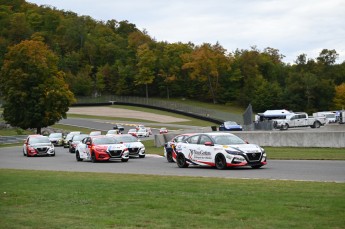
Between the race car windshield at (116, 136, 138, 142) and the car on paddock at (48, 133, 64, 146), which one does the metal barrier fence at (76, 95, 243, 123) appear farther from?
the race car windshield at (116, 136, 138, 142)

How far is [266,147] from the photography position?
129 ft

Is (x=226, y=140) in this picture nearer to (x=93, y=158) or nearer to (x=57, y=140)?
(x=93, y=158)

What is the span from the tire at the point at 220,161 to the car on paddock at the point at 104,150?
27.7 feet

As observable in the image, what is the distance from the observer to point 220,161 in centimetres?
2428

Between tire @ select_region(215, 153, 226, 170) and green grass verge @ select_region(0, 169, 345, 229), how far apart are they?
309 inches

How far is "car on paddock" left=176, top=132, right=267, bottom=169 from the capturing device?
77.7 ft

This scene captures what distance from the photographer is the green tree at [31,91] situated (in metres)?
71.6

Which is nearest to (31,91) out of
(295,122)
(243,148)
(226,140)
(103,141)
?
(295,122)

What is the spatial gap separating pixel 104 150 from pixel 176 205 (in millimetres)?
20628

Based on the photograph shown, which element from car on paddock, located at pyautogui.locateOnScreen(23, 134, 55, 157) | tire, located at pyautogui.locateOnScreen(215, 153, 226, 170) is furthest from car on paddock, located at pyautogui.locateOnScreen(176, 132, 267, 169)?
car on paddock, located at pyautogui.locateOnScreen(23, 134, 55, 157)

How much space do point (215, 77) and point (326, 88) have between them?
25.0m

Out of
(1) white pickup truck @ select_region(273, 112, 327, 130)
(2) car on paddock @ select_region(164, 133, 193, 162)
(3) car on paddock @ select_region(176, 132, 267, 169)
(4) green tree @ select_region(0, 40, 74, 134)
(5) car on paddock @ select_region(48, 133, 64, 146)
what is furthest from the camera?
(4) green tree @ select_region(0, 40, 74, 134)

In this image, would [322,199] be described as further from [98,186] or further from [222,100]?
[222,100]

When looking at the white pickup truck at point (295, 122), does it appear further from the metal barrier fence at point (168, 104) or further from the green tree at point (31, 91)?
the green tree at point (31, 91)
